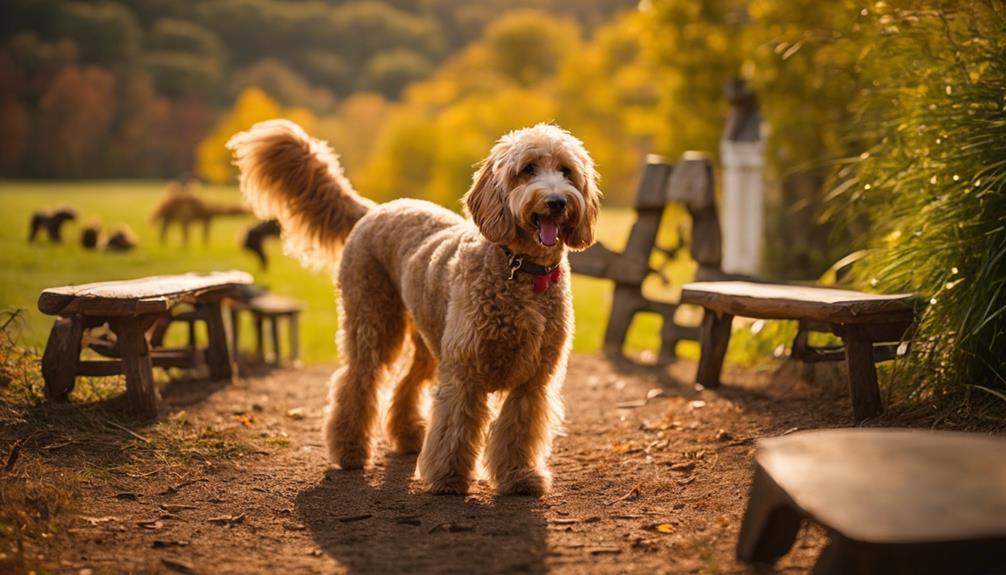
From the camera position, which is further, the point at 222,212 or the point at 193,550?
the point at 222,212

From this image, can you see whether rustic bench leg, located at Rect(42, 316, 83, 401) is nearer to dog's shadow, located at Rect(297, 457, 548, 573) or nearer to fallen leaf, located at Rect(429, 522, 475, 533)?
dog's shadow, located at Rect(297, 457, 548, 573)

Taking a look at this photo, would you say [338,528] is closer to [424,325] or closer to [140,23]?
[424,325]

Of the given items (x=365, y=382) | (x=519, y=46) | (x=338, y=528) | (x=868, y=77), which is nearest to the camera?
(x=338, y=528)

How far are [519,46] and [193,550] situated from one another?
4888 cm

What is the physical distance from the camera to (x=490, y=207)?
4.75m

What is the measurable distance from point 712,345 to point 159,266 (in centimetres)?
908

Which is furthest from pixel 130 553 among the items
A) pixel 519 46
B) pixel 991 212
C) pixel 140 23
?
pixel 519 46

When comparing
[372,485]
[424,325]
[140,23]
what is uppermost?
[140,23]

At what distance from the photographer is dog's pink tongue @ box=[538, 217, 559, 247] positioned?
4.63 m

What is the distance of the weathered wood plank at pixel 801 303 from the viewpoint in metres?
5.46

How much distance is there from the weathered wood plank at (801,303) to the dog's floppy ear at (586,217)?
1.53 m

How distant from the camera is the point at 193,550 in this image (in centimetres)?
405

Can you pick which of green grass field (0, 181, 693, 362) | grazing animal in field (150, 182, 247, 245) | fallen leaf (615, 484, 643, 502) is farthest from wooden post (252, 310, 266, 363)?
grazing animal in field (150, 182, 247, 245)

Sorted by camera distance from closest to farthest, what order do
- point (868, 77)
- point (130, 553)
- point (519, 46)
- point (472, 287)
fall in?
1. point (130, 553)
2. point (472, 287)
3. point (868, 77)
4. point (519, 46)
